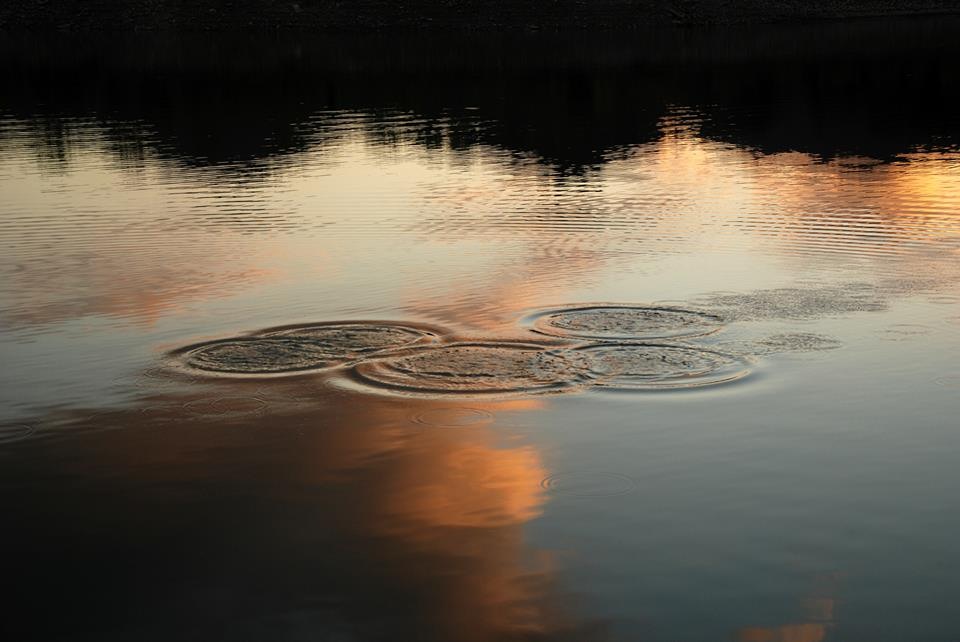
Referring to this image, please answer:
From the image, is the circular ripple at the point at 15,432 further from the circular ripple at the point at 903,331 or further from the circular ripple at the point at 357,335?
the circular ripple at the point at 903,331

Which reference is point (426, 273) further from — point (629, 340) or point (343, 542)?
point (343, 542)

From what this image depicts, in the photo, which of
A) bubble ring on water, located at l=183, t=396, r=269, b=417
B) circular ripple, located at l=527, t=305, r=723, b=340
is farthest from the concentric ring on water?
circular ripple, located at l=527, t=305, r=723, b=340

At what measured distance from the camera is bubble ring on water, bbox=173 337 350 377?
17.5m

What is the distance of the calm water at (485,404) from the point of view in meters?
11.1

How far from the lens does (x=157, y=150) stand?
46.1 metres

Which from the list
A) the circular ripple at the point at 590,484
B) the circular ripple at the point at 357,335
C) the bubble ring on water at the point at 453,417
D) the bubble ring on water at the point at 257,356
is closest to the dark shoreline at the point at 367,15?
the circular ripple at the point at 357,335

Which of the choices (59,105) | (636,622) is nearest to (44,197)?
(636,622)

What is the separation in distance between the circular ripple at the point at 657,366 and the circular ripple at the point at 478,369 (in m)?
0.27

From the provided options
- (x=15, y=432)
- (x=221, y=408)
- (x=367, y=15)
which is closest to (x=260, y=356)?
(x=221, y=408)

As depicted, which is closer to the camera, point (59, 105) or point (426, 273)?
point (426, 273)

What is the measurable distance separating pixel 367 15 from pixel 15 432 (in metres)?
112

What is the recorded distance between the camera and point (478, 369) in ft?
55.9

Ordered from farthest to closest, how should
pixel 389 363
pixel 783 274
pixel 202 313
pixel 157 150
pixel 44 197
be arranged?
pixel 157 150 → pixel 44 197 → pixel 783 274 → pixel 202 313 → pixel 389 363

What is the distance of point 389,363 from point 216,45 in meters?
92.1
